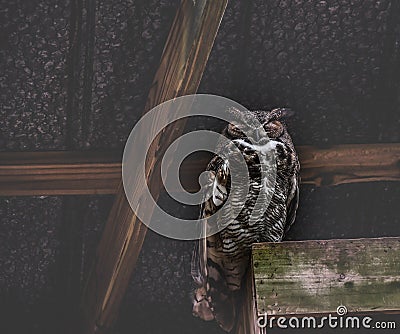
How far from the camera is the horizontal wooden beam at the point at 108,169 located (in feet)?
6.32

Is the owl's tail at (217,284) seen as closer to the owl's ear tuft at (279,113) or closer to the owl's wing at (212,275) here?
the owl's wing at (212,275)

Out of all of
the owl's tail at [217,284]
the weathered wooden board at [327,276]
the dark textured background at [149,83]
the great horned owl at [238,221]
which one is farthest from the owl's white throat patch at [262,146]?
the weathered wooden board at [327,276]

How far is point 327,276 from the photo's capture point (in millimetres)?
1388

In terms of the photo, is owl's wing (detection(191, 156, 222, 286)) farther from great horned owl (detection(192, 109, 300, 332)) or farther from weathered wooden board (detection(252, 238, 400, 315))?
weathered wooden board (detection(252, 238, 400, 315))

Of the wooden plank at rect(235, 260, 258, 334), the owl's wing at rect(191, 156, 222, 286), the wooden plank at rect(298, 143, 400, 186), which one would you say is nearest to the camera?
the wooden plank at rect(235, 260, 258, 334)

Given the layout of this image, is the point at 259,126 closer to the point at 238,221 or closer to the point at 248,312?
the point at 238,221

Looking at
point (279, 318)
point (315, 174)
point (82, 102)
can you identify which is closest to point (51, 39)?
point (82, 102)

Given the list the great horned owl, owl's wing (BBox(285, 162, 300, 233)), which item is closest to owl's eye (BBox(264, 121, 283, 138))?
the great horned owl

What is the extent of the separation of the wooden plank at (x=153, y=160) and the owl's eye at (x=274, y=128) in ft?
0.61

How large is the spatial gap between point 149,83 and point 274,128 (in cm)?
31

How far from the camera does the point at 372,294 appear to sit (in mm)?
1378

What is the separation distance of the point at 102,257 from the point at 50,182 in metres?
0.24

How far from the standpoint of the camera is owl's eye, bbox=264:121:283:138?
1804 millimetres

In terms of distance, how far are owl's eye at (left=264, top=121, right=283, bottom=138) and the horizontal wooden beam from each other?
0.16 metres
